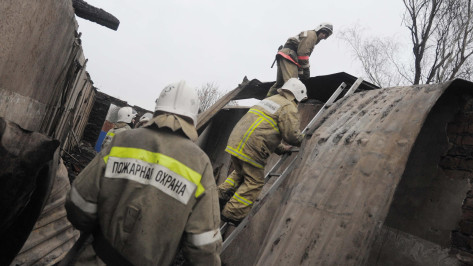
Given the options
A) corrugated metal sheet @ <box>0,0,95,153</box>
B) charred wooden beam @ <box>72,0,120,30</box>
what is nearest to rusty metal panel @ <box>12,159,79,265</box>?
corrugated metal sheet @ <box>0,0,95,153</box>

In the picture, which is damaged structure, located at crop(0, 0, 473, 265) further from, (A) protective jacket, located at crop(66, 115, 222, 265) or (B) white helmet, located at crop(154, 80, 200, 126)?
(B) white helmet, located at crop(154, 80, 200, 126)

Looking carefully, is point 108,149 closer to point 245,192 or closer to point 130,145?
point 130,145

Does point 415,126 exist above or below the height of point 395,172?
above

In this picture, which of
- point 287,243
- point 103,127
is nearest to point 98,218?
point 287,243

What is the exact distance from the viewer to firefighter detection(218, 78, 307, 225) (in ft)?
11.9

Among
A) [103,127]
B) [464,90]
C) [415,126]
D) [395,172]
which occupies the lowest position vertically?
[103,127]

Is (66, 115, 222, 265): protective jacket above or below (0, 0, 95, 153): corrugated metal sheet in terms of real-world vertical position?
below

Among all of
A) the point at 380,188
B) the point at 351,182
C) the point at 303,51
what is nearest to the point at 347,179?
the point at 351,182

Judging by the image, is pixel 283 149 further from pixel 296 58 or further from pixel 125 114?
pixel 125 114

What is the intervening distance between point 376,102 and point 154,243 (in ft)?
7.25

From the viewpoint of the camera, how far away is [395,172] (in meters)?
2.08

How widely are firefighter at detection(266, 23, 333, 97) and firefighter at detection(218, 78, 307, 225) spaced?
1.08 m

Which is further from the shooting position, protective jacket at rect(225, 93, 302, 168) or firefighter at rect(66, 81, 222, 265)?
protective jacket at rect(225, 93, 302, 168)

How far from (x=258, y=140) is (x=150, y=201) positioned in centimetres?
226
